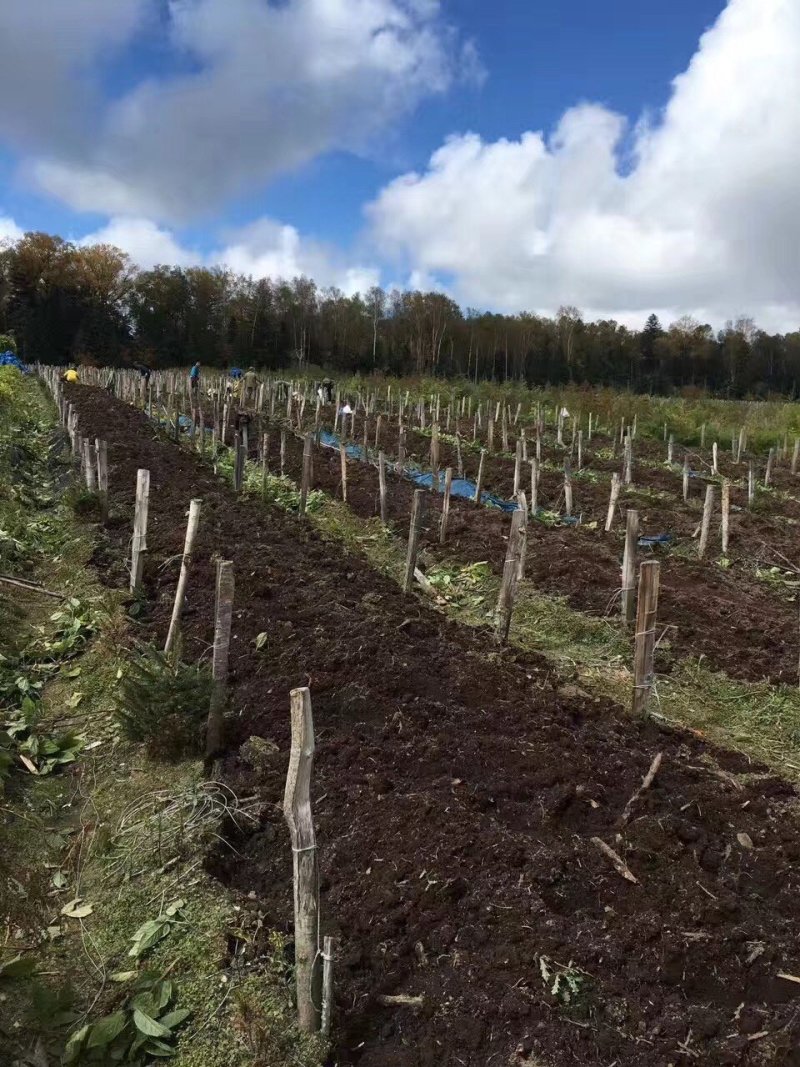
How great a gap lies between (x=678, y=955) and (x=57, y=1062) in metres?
2.24

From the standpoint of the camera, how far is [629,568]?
6.38 meters

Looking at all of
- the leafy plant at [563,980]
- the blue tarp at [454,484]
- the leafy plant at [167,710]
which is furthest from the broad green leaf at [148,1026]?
the blue tarp at [454,484]

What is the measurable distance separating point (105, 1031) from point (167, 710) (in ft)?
6.08

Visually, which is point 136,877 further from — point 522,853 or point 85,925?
point 522,853

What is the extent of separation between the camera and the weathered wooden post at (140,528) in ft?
20.1

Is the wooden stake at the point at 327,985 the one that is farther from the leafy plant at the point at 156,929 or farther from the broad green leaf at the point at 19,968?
the broad green leaf at the point at 19,968

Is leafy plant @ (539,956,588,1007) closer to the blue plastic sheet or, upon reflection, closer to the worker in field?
the blue plastic sheet

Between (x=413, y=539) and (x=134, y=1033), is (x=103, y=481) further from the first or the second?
(x=134, y=1033)

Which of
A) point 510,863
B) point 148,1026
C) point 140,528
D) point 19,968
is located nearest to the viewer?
point 148,1026

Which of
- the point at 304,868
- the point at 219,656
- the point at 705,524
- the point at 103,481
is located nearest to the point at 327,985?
the point at 304,868

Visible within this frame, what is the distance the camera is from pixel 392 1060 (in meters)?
2.37

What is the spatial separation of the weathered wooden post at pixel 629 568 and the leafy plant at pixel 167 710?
146 inches

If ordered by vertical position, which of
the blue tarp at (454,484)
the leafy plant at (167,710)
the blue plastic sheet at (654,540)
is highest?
the blue tarp at (454,484)

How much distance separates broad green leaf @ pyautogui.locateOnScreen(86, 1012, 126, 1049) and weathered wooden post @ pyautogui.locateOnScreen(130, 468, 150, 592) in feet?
13.8
